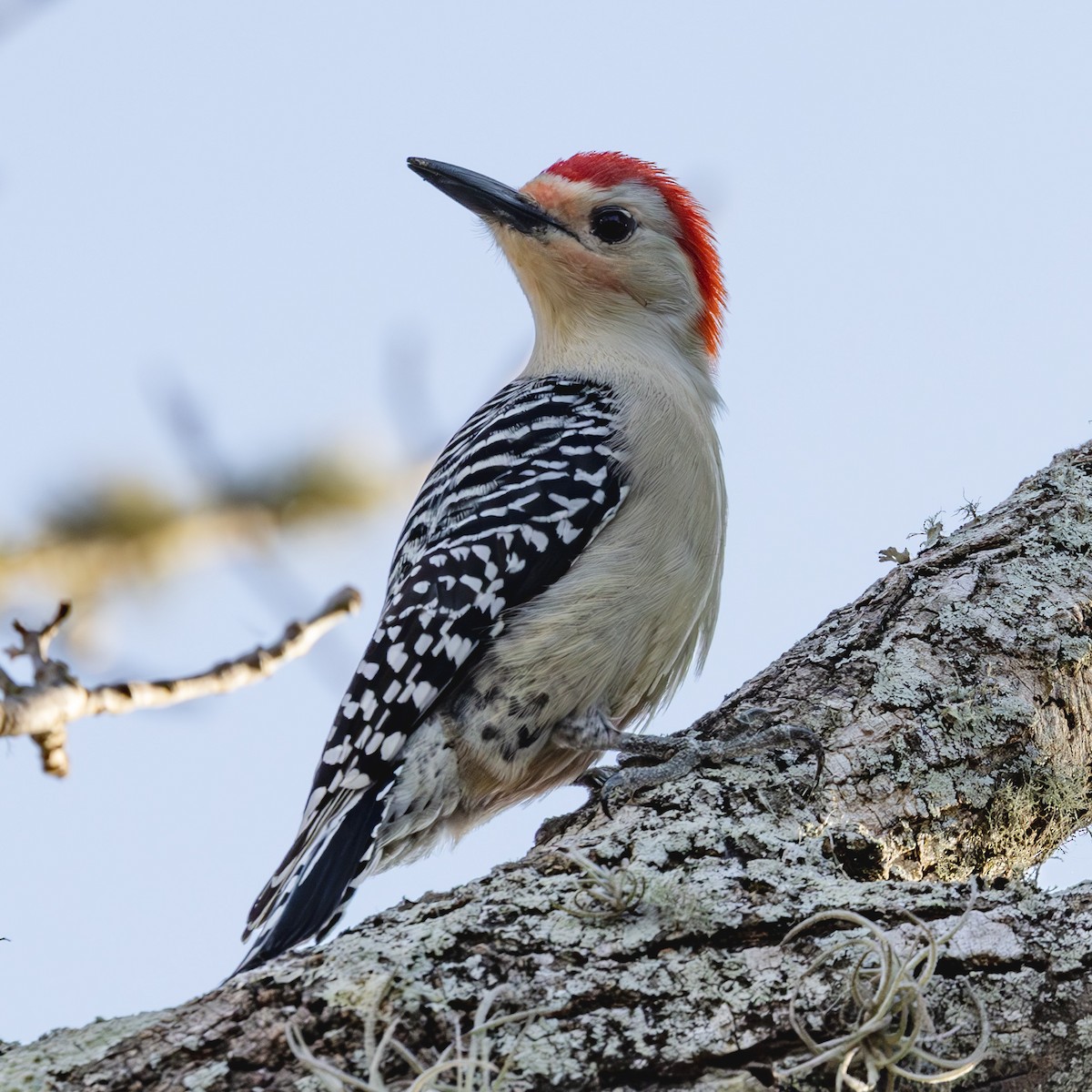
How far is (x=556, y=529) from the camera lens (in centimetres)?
431

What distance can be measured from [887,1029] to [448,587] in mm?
2310

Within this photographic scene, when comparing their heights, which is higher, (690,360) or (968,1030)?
(690,360)

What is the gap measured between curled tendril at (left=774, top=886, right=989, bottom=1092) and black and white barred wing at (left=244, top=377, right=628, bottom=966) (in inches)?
64.0

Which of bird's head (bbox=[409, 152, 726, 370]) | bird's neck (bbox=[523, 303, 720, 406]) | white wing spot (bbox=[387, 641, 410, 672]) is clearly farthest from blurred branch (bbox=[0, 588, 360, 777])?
bird's head (bbox=[409, 152, 726, 370])

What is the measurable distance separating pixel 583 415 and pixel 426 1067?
9.31 feet

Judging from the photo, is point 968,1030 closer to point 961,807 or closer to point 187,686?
point 961,807

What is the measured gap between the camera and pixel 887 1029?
227cm

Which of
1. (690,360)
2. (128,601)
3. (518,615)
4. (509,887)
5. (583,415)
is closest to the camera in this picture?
(509,887)

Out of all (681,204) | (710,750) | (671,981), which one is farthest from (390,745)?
(681,204)

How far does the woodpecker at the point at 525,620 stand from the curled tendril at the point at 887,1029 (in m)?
1.21

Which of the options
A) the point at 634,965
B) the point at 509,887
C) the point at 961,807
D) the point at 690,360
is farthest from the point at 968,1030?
the point at 690,360

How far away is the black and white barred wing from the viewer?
3717 millimetres

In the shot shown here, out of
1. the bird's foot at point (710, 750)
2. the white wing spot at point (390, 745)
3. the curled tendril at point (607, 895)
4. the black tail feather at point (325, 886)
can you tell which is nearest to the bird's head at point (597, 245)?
the white wing spot at point (390, 745)

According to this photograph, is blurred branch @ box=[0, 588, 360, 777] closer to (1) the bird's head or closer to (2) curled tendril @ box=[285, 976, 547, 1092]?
(2) curled tendril @ box=[285, 976, 547, 1092]
